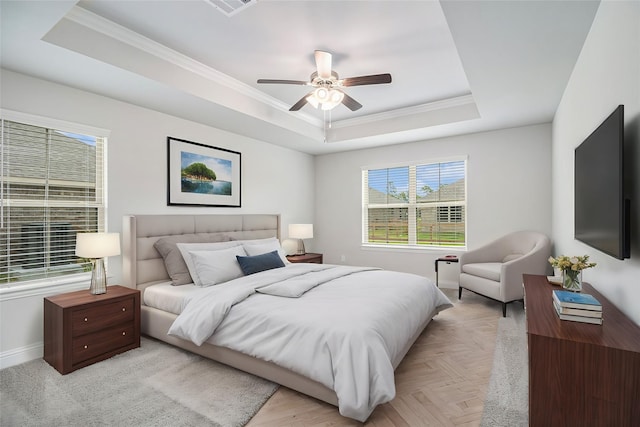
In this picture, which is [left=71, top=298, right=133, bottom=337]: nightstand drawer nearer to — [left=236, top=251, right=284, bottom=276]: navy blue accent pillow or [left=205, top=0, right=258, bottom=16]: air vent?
[left=236, top=251, right=284, bottom=276]: navy blue accent pillow

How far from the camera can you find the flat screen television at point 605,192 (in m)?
1.48

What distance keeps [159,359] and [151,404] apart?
0.68 meters

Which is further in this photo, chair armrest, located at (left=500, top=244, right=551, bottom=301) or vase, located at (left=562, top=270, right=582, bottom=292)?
chair armrest, located at (left=500, top=244, right=551, bottom=301)

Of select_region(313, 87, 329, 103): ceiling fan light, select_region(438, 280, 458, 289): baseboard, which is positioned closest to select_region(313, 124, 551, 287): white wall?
select_region(438, 280, 458, 289): baseboard

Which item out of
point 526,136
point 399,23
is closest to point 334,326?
point 399,23

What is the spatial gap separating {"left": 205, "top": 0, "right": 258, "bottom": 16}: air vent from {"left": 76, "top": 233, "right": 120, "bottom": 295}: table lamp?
6.87ft

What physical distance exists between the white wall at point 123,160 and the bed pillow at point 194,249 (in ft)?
2.15

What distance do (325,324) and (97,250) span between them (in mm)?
2096

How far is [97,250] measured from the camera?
2.76 m

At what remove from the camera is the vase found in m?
2.10

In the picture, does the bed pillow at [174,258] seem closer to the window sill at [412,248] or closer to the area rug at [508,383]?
the area rug at [508,383]

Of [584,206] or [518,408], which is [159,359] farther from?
[584,206]

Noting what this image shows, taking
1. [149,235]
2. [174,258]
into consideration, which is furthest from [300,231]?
[149,235]

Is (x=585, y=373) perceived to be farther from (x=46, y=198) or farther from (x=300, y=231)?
(x=300, y=231)
